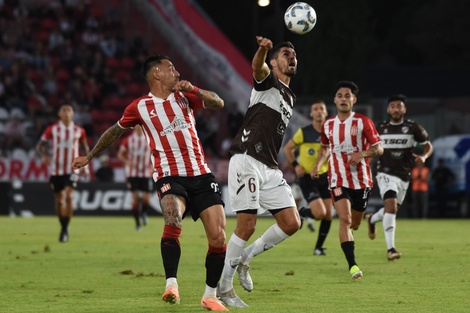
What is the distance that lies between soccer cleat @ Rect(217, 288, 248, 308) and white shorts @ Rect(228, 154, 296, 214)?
2.96ft

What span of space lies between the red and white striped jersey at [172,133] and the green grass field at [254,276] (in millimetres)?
1325

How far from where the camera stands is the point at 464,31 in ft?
158

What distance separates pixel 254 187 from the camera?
419 inches

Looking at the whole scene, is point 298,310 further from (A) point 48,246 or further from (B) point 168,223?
(A) point 48,246

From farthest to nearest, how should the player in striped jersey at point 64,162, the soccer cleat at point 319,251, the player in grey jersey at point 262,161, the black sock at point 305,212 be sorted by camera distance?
the player in striped jersey at point 64,162
the black sock at point 305,212
the soccer cleat at point 319,251
the player in grey jersey at point 262,161

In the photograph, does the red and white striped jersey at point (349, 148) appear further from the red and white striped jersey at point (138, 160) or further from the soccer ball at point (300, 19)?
the red and white striped jersey at point (138, 160)

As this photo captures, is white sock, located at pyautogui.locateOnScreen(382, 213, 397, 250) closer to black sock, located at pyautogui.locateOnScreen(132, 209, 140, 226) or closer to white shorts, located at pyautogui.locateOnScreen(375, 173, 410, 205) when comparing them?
white shorts, located at pyautogui.locateOnScreen(375, 173, 410, 205)

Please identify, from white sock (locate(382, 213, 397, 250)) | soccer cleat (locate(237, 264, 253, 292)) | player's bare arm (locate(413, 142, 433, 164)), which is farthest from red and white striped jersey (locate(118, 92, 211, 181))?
player's bare arm (locate(413, 142, 433, 164))

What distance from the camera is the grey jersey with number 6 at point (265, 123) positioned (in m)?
10.7

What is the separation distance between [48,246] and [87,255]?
76.1 inches

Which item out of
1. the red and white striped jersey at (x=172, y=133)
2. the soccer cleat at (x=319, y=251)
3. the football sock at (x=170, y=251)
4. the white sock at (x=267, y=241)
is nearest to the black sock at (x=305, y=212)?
the soccer cleat at (x=319, y=251)

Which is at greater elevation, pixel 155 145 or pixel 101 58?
pixel 101 58

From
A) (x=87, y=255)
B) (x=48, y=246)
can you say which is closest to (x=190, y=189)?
(x=87, y=255)

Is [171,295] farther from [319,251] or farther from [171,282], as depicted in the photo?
[319,251]
